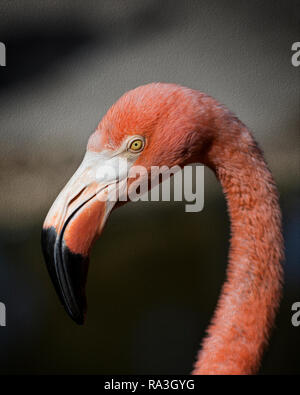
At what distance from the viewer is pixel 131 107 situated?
1.11 meters

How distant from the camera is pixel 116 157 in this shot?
3.79ft

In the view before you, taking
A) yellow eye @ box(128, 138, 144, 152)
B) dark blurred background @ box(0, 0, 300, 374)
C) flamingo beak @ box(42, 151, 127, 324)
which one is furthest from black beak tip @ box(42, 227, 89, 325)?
dark blurred background @ box(0, 0, 300, 374)

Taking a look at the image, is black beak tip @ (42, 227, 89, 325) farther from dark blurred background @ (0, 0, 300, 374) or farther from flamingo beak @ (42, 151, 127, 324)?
dark blurred background @ (0, 0, 300, 374)

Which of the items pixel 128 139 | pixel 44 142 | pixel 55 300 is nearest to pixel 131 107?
pixel 128 139

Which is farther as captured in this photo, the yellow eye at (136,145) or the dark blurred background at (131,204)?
the dark blurred background at (131,204)

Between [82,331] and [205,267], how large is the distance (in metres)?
0.59

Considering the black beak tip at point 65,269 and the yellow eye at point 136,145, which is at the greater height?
the yellow eye at point 136,145

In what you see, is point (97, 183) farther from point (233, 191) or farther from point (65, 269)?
point (233, 191)

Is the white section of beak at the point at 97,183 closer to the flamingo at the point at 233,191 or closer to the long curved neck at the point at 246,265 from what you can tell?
the flamingo at the point at 233,191

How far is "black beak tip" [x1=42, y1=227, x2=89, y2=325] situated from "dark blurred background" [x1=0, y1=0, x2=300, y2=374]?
0.53 m

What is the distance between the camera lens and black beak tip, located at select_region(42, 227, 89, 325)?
114 centimetres

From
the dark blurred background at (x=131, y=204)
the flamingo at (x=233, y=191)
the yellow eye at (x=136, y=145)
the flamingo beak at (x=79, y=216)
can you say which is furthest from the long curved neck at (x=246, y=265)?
the dark blurred background at (x=131, y=204)

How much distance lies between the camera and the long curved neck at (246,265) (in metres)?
1.12

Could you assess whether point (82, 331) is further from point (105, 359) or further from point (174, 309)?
point (174, 309)
